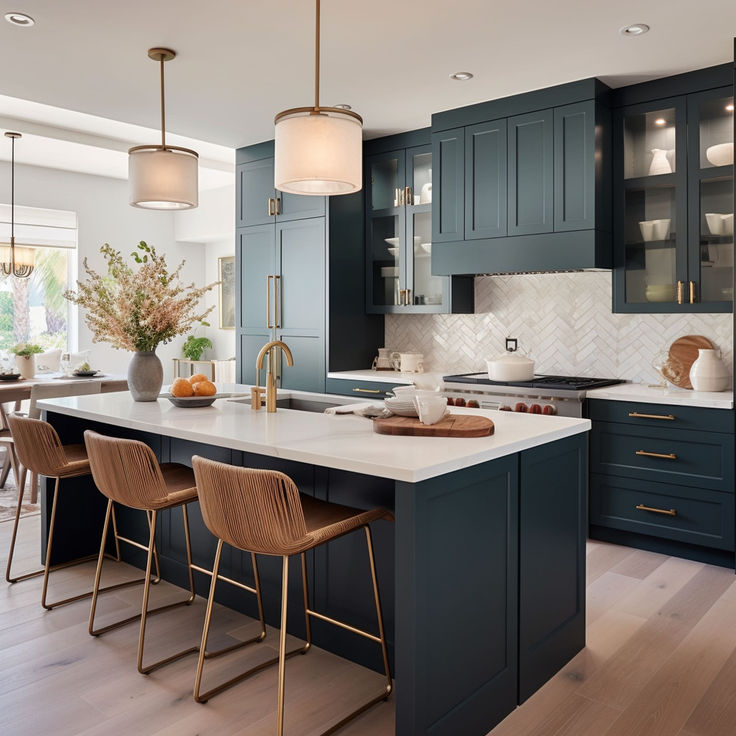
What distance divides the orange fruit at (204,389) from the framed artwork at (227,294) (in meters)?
5.90

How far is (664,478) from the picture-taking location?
373 centimetres

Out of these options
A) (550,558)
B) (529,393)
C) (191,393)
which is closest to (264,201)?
(529,393)

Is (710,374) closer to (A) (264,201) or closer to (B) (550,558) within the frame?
(B) (550,558)

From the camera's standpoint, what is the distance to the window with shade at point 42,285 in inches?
303

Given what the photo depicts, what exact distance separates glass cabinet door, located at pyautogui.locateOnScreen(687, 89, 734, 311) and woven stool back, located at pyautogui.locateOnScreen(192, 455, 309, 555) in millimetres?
2875

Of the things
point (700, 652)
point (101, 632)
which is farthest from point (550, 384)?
point (101, 632)

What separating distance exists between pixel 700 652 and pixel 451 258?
2781 millimetres

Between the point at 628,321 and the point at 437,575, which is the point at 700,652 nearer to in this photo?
the point at 437,575

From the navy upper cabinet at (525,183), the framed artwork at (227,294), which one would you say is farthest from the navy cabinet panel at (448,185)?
the framed artwork at (227,294)

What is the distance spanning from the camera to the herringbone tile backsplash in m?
4.27

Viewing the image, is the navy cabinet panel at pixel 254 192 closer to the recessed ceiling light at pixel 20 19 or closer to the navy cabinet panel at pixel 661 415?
the recessed ceiling light at pixel 20 19

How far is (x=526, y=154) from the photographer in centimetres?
423

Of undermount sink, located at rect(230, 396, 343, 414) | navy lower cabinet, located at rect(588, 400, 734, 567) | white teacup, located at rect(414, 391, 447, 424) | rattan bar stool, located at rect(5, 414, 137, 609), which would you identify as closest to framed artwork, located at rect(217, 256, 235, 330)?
undermount sink, located at rect(230, 396, 343, 414)

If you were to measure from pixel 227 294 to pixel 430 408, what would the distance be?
23.3ft
